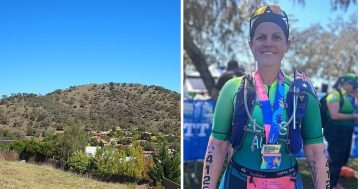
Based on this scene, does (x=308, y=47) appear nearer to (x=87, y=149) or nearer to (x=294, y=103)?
(x=294, y=103)

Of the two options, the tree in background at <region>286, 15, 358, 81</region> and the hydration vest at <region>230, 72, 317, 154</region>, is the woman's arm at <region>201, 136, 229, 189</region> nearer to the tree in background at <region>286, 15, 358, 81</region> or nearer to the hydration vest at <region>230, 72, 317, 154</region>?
the hydration vest at <region>230, 72, 317, 154</region>

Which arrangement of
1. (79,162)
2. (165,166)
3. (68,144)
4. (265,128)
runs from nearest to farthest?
(265,128), (165,166), (79,162), (68,144)

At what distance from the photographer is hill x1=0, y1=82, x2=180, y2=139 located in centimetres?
1867

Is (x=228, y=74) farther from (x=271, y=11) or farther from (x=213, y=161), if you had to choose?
(x=213, y=161)

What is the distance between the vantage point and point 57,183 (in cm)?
1278

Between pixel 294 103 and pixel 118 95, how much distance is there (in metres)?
17.4

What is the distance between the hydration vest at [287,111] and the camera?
12.1 ft

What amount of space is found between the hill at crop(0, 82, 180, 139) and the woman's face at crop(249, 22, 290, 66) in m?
13.4

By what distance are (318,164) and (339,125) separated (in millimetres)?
376

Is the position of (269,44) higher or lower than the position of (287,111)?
higher

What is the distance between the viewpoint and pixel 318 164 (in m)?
3.75

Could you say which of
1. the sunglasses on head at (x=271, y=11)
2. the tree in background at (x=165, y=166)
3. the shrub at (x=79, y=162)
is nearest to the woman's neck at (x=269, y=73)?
the sunglasses on head at (x=271, y=11)

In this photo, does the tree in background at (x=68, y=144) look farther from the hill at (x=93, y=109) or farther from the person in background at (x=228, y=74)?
the person in background at (x=228, y=74)

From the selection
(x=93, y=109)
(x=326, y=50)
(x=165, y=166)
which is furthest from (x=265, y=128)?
(x=93, y=109)
